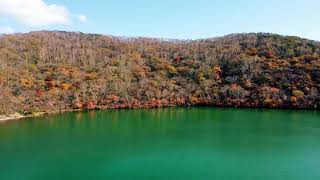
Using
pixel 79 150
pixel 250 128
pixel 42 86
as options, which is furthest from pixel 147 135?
pixel 42 86

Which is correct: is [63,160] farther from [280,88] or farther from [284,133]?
[280,88]

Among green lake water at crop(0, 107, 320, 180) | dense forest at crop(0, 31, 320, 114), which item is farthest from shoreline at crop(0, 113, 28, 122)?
green lake water at crop(0, 107, 320, 180)

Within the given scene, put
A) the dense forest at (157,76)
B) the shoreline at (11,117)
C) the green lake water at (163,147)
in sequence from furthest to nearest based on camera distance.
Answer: the dense forest at (157,76) < the shoreline at (11,117) < the green lake water at (163,147)

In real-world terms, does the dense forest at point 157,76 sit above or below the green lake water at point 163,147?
above

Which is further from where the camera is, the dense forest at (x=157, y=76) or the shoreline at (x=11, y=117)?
the dense forest at (x=157, y=76)

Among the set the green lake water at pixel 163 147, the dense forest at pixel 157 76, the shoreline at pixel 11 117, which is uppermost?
the dense forest at pixel 157 76

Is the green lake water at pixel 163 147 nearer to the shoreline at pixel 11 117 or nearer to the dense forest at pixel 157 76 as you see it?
the shoreline at pixel 11 117

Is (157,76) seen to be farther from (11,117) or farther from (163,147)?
(163,147)

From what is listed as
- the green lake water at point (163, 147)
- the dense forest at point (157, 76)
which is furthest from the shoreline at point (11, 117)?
the green lake water at point (163, 147)
